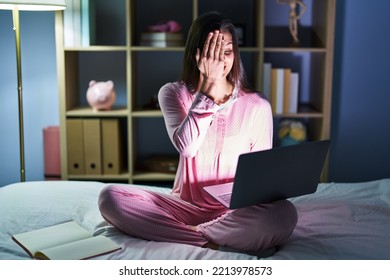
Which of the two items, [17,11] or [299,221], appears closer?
[299,221]

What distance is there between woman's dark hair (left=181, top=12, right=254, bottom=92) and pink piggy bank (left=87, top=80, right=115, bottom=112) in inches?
33.4

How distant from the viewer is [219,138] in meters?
1.54

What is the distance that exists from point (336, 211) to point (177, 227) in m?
0.46

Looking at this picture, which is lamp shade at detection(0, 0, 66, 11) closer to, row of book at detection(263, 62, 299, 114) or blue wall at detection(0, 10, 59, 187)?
blue wall at detection(0, 10, 59, 187)

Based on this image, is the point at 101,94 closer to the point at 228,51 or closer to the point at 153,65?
the point at 153,65

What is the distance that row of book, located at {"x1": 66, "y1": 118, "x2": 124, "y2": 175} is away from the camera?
236 cm

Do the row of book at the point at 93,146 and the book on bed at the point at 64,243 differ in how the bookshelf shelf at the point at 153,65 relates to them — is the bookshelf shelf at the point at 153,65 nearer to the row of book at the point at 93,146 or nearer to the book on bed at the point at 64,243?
the row of book at the point at 93,146

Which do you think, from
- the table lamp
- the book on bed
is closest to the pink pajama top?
the book on bed

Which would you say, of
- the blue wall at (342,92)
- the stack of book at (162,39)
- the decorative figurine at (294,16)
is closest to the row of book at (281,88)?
the decorative figurine at (294,16)

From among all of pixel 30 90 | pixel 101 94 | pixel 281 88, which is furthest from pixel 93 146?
pixel 281 88

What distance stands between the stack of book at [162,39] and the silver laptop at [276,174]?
1.08 meters

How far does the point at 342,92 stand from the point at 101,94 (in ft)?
3.43

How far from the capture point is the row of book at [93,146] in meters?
2.36
